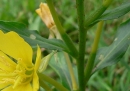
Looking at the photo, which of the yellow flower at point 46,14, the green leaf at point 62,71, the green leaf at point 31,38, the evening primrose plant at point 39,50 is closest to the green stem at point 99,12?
the evening primrose plant at point 39,50

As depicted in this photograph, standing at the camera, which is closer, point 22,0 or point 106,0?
point 106,0

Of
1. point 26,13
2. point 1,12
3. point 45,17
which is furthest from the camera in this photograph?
point 26,13

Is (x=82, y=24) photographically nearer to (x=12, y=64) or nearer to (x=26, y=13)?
(x=12, y=64)

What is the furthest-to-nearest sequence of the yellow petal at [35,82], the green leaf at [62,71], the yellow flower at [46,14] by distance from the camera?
the green leaf at [62,71] → the yellow flower at [46,14] → the yellow petal at [35,82]

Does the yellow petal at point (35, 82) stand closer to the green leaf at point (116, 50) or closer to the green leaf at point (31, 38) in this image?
the green leaf at point (31, 38)

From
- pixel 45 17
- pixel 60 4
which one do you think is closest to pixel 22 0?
pixel 60 4

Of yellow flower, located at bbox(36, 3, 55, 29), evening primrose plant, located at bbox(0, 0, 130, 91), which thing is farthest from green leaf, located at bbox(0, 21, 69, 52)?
yellow flower, located at bbox(36, 3, 55, 29)

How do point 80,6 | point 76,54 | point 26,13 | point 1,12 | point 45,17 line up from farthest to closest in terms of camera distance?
point 26,13 → point 1,12 → point 45,17 → point 76,54 → point 80,6

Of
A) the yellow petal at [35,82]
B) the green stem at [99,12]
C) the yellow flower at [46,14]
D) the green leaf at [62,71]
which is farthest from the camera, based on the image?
the green leaf at [62,71]
